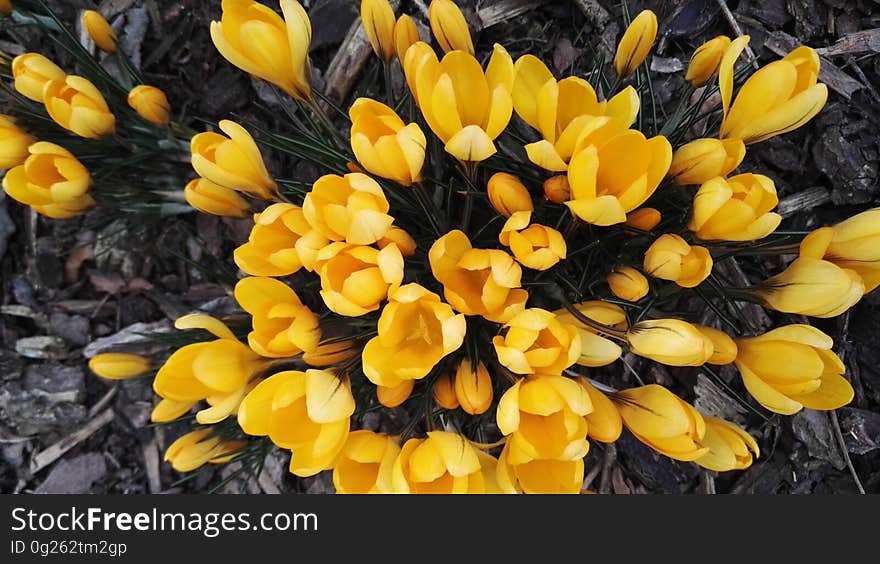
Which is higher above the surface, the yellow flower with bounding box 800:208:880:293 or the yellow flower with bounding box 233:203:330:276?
the yellow flower with bounding box 233:203:330:276

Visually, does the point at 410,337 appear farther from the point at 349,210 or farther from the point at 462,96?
the point at 462,96

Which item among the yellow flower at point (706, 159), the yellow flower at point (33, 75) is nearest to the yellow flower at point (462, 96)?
the yellow flower at point (706, 159)

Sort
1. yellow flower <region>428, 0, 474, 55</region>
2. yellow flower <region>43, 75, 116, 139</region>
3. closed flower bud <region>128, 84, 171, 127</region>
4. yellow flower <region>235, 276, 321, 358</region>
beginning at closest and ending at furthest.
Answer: yellow flower <region>235, 276, 321, 358</region>, yellow flower <region>428, 0, 474, 55</region>, yellow flower <region>43, 75, 116, 139</region>, closed flower bud <region>128, 84, 171, 127</region>

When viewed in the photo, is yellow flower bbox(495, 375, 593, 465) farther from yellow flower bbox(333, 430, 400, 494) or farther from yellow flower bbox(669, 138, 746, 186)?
yellow flower bbox(669, 138, 746, 186)

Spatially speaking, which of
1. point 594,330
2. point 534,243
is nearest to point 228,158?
point 534,243

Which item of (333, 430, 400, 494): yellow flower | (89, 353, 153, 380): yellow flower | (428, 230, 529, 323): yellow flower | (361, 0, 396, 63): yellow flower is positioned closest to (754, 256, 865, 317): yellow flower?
(428, 230, 529, 323): yellow flower

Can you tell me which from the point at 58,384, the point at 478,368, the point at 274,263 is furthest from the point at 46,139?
the point at 478,368

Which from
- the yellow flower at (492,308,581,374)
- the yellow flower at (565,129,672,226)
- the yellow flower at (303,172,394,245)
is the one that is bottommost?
the yellow flower at (492,308,581,374)
